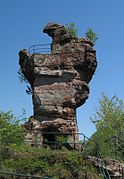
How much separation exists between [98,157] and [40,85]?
10.4 metres

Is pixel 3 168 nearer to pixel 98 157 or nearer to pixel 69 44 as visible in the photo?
pixel 98 157

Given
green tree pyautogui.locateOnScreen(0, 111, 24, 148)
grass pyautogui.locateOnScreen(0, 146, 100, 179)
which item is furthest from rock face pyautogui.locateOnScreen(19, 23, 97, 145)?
grass pyautogui.locateOnScreen(0, 146, 100, 179)

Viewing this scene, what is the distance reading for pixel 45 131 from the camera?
2409cm

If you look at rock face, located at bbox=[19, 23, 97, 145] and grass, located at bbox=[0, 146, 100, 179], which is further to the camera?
rock face, located at bbox=[19, 23, 97, 145]

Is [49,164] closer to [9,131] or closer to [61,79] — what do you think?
[9,131]

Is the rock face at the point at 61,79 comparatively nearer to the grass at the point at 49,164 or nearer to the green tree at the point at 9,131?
the green tree at the point at 9,131

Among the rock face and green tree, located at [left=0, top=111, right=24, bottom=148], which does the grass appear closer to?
green tree, located at [left=0, top=111, right=24, bottom=148]

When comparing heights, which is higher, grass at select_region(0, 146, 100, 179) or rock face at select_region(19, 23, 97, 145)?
rock face at select_region(19, 23, 97, 145)

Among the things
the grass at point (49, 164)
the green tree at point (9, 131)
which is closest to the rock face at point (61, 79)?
the green tree at point (9, 131)

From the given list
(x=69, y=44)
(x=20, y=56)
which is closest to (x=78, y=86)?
(x=69, y=44)

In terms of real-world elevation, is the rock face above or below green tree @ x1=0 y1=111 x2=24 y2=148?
above

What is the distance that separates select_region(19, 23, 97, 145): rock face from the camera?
80.7ft

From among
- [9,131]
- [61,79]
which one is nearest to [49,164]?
[9,131]

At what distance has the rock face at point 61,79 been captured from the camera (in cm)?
2461
